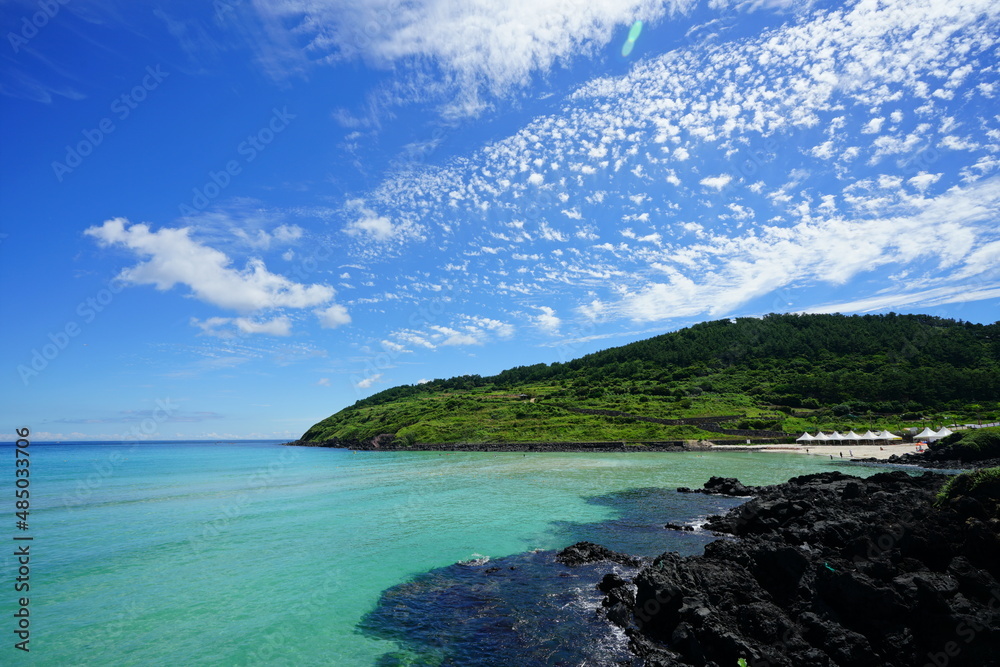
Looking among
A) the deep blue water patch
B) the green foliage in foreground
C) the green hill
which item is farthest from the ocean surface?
the green hill

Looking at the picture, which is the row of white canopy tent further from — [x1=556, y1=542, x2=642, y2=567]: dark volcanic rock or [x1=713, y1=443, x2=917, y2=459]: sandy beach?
[x1=556, y1=542, x2=642, y2=567]: dark volcanic rock

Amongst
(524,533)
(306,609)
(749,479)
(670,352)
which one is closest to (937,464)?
(749,479)

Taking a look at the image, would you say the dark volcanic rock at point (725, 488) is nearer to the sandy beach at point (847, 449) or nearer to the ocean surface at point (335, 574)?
the ocean surface at point (335, 574)

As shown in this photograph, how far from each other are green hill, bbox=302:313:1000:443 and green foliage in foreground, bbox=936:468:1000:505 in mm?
72630

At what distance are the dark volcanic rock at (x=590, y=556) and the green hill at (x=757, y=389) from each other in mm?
73724

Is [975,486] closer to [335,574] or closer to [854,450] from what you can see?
[335,574]

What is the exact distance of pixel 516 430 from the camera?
10231 centimetres

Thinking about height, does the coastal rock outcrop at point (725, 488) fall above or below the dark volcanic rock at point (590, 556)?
below

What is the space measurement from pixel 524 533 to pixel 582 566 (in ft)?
20.8

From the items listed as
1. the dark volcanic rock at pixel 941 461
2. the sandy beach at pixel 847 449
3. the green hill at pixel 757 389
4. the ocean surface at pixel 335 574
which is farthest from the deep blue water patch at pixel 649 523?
the green hill at pixel 757 389

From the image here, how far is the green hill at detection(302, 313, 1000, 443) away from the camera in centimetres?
9625

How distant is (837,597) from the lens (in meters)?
11.4

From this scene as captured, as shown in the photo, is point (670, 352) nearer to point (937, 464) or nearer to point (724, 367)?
point (724, 367)

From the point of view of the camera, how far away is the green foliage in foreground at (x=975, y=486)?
14.8 meters
